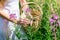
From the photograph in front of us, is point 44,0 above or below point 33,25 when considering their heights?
above

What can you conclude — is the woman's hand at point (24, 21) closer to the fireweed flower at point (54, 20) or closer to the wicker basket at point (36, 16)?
the wicker basket at point (36, 16)

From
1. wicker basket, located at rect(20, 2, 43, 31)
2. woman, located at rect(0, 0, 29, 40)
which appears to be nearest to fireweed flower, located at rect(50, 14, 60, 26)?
wicker basket, located at rect(20, 2, 43, 31)

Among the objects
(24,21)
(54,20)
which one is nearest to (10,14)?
(24,21)

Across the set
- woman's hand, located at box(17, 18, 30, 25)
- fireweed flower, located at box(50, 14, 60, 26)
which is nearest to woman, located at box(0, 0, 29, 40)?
woman's hand, located at box(17, 18, 30, 25)

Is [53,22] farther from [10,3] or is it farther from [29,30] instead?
[10,3]

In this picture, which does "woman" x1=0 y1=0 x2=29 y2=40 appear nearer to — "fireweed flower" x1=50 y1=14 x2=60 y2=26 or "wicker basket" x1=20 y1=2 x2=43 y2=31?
"wicker basket" x1=20 y1=2 x2=43 y2=31

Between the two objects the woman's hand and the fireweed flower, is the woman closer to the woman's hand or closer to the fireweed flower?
the woman's hand

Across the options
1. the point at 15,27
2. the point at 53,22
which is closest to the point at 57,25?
the point at 53,22

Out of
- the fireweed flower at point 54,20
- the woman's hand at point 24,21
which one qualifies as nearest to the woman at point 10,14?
the woman's hand at point 24,21

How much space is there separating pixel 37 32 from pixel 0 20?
279 mm

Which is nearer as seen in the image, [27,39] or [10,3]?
[27,39]

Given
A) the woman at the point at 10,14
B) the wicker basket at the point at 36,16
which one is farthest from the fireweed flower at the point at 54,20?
the woman at the point at 10,14

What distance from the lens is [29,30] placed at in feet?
6.56

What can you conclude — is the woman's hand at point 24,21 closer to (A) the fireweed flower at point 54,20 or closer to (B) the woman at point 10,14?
(B) the woman at point 10,14
